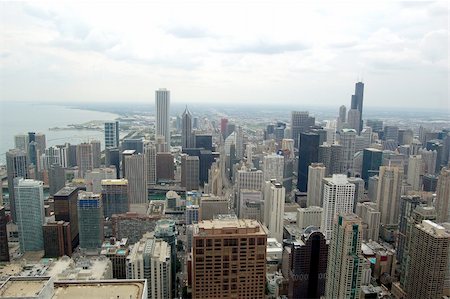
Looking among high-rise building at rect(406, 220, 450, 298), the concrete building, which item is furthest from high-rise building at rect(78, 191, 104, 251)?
high-rise building at rect(406, 220, 450, 298)

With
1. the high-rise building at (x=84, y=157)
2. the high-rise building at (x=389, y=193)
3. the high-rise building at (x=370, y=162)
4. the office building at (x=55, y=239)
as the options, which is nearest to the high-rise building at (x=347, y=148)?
the high-rise building at (x=370, y=162)

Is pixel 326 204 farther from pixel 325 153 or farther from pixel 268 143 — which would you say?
pixel 268 143

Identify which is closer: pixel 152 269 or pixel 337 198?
pixel 152 269

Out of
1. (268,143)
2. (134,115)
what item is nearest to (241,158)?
(268,143)

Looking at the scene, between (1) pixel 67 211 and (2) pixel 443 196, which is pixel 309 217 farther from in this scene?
(1) pixel 67 211

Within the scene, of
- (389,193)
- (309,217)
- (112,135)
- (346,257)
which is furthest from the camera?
(112,135)

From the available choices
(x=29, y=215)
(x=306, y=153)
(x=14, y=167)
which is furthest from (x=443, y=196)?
(x=14, y=167)
